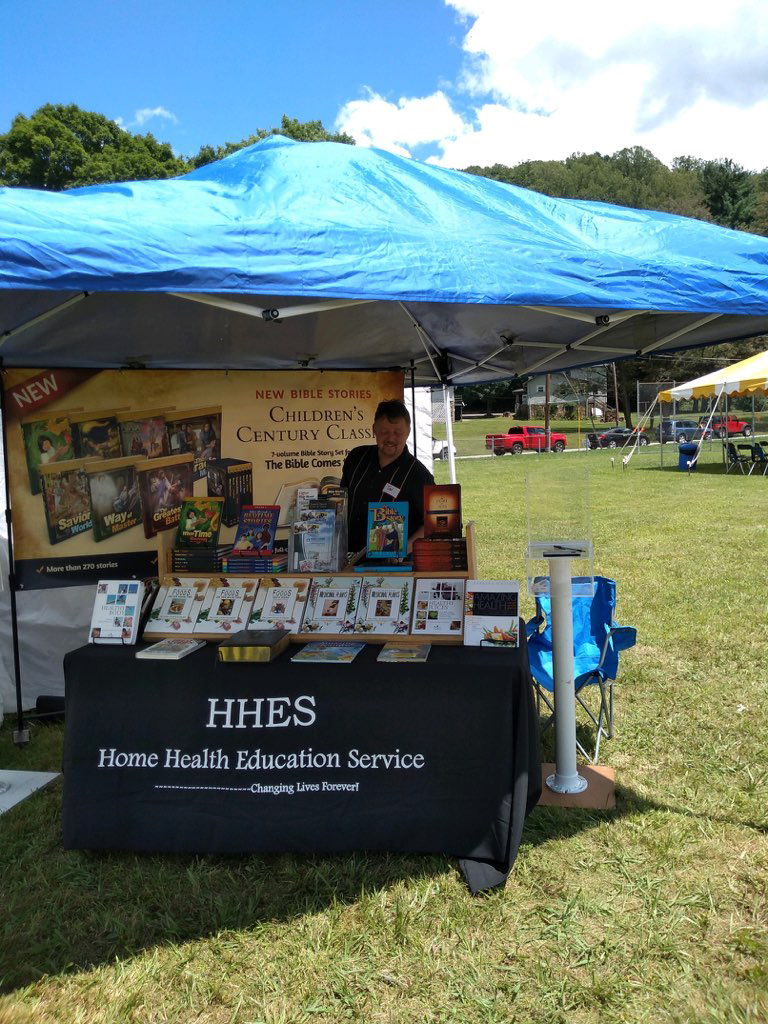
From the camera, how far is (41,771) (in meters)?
3.67

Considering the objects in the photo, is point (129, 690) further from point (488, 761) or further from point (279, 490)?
point (279, 490)

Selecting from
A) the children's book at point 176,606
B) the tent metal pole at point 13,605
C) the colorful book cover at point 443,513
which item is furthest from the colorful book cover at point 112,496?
the colorful book cover at point 443,513

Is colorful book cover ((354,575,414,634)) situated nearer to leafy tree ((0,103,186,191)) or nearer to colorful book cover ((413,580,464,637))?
colorful book cover ((413,580,464,637))

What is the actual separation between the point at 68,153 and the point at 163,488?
35.5m

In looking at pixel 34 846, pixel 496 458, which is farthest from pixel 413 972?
pixel 496 458

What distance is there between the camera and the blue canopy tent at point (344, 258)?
77.5 inches

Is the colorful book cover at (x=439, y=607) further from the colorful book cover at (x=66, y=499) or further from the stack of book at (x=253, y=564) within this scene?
the colorful book cover at (x=66, y=499)

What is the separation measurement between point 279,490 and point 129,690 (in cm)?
219

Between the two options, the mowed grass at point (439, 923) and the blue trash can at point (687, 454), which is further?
Result: the blue trash can at point (687, 454)

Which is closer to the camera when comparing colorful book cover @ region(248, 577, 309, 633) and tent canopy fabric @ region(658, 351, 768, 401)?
colorful book cover @ region(248, 577, 309, 633)

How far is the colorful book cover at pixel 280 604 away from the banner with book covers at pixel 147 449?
0.92 m

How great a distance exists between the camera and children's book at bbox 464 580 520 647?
9.05 ft

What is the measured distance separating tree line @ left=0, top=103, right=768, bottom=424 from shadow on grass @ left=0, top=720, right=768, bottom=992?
566 inches

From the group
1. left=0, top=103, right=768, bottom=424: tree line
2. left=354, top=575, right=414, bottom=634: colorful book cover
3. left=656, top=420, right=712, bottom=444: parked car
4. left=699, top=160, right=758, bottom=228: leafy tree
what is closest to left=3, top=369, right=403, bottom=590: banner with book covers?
left=354, top=575, right=414, bottom=634: colorful book cover
